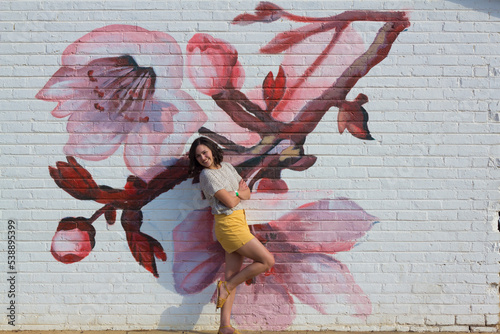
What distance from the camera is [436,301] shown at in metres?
4.09

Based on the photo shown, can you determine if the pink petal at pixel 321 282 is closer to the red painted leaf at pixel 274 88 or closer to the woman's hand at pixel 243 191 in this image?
the woman's hand at pixel 243 191

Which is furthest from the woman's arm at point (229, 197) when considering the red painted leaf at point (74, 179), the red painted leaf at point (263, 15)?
the red painted leaf at point (263, 15)

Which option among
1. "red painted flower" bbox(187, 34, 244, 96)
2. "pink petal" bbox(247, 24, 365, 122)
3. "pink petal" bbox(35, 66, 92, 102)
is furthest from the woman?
"pink petal" bbox(35, 66, 92, 102)

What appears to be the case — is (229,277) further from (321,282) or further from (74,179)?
(74,179)

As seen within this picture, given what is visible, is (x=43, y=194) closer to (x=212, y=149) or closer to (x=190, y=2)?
(x=212, y=149)

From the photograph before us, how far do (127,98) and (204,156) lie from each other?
966 mm

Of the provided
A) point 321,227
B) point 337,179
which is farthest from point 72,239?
point 337,179

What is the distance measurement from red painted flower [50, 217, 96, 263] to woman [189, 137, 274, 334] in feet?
3.75

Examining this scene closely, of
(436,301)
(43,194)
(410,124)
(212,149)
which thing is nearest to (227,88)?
(212,149)

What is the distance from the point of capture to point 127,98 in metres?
4.05

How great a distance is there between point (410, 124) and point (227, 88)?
1703mm

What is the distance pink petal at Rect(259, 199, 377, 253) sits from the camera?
408 centimetres

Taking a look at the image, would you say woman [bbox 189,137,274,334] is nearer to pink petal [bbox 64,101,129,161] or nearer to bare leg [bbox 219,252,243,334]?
bare leg [bbox 219,252,243,334]

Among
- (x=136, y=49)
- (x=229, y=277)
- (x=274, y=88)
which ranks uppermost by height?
(x=136, y=49)
